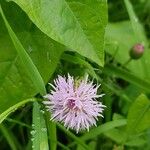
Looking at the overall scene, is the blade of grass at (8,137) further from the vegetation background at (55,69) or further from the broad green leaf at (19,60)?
the broad green leaf at (19,60)

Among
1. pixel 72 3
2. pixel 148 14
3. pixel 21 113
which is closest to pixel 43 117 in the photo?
pixel 72 3

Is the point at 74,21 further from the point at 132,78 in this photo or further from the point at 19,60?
the point at 132,78

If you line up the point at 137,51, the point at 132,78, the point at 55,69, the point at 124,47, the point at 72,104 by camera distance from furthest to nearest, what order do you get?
the point at 124,47, the point at 137,51, the point at 132,78, the point at 55,69, the point at 72,104

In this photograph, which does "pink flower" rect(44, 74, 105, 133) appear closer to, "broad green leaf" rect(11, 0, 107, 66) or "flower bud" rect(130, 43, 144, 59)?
"broad green leaf" rect(11, 0, 107, 66)

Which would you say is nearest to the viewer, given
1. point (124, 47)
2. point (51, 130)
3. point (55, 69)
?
point (51, 130)

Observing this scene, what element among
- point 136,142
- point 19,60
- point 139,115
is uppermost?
point 19,60

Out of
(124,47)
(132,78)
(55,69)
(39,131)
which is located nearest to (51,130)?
(39,131)

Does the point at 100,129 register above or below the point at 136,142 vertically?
above

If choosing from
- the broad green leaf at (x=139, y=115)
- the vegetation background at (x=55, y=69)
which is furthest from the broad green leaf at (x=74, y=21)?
the broad green leaf at (x=139, y=115)
